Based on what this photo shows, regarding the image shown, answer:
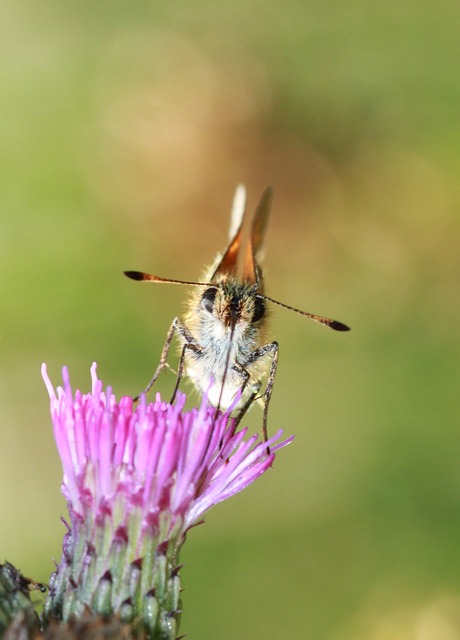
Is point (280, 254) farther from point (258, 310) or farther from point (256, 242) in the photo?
point (258, 310)

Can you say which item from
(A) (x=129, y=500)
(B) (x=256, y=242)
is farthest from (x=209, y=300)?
(A) (x=129, y=500)

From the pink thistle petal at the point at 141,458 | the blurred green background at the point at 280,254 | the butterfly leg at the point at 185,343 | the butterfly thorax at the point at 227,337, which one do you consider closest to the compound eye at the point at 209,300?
the butterfly thorax at the point at 227,337

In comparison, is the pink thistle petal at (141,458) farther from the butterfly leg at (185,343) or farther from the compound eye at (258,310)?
the compound eye at (258,310)

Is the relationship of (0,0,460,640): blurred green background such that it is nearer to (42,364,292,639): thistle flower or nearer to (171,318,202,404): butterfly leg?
(171,318,202,404): butterfly leg


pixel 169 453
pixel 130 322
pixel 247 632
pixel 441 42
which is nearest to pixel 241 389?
pixel 169 453

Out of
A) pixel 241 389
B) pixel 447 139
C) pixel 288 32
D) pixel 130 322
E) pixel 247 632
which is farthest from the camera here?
pixel 288 32

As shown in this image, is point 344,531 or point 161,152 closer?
point 344,531

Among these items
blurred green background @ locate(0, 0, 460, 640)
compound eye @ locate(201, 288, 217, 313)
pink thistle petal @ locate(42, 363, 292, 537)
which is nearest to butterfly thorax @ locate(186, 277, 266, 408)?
compound eye @ locate(201, 288, 217, 313)

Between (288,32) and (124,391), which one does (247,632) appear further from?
(288,32)
